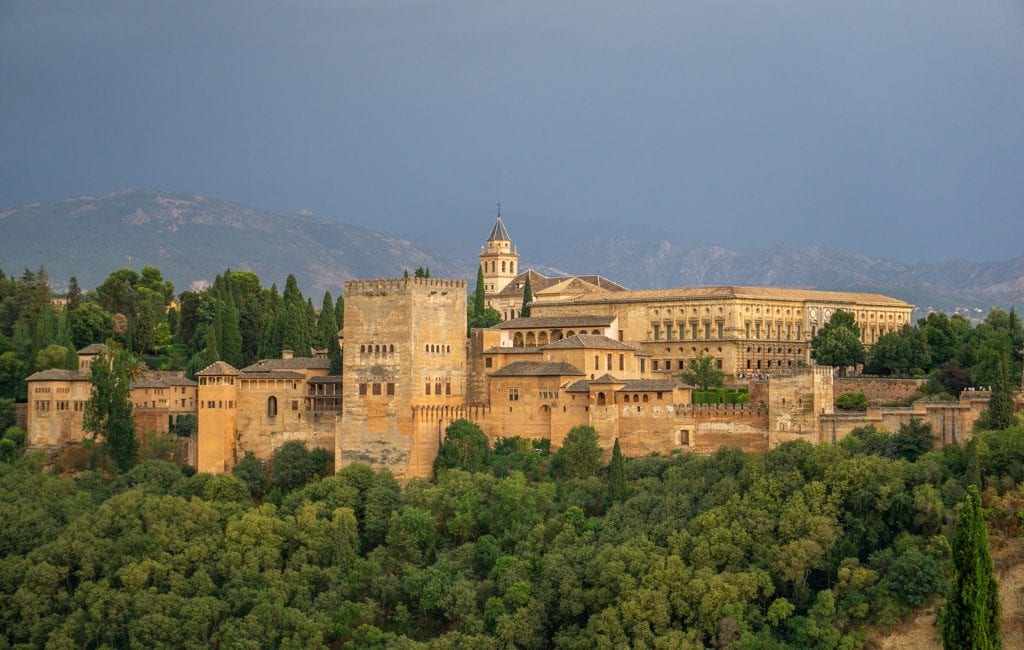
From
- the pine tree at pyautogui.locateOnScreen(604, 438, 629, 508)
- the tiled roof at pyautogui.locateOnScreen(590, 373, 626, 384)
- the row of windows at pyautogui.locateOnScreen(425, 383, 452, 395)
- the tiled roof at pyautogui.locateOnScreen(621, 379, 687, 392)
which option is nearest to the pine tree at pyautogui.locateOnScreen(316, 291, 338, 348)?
the row of windows at pyautogui.locateOnScreen(425, 383, 452, 395)

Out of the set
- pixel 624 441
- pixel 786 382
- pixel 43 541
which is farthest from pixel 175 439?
pixel 786 382

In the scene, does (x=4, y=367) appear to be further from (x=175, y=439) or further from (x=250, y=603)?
(x=250, y=603)

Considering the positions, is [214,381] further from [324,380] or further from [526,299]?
[526,299]

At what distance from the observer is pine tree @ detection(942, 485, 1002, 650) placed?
3753 centimetres

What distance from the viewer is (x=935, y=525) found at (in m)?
44.7

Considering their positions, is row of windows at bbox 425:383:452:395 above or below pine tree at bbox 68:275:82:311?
below

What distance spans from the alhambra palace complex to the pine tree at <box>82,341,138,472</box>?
5.94 ft

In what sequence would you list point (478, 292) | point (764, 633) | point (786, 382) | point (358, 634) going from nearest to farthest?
point (764, 633), point (358, 634), point (786, 382), point (478, 292)

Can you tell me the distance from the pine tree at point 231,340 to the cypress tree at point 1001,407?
103 ft

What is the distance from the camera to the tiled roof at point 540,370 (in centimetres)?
5508

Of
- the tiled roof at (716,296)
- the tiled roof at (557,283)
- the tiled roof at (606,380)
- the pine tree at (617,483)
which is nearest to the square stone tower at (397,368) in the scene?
the tiled roof at (606,380)

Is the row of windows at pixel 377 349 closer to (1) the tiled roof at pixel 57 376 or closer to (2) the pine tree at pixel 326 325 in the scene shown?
(2) the pine tree at pixel 326 325

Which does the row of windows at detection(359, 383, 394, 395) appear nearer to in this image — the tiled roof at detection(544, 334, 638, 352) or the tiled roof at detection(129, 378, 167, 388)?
the tiled roof at detection(544, 334, 638, 352)

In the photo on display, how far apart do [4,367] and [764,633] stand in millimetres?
36890
